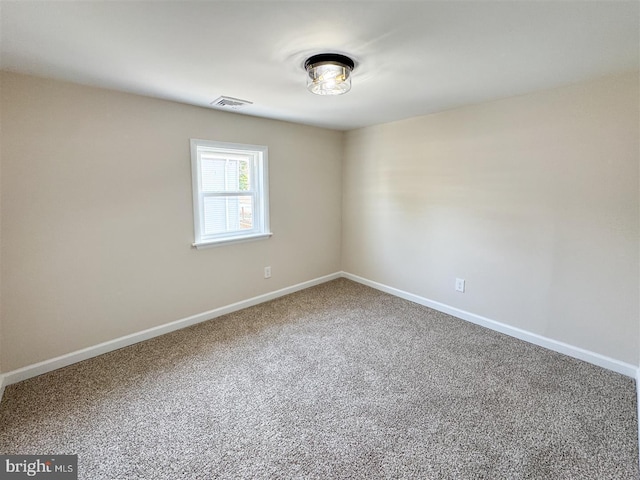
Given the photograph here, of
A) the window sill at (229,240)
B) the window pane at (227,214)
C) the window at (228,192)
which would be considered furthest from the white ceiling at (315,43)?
the window sill at (229,240)

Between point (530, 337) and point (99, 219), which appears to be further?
point (530, 337)

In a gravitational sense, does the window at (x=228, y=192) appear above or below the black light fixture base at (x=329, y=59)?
below

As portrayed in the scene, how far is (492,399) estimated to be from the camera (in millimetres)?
1936

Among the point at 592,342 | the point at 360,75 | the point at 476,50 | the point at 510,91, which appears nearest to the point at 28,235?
the point at 360,75

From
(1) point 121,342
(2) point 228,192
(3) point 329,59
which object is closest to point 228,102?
(2) point 228,192

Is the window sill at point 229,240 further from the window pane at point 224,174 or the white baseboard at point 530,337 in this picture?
the white baseboard at point 530,337

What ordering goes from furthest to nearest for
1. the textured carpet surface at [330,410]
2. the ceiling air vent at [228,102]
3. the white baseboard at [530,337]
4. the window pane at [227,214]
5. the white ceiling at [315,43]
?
the window pane at [227,214] → the ceiling air vent at [228,102] → the white baseboard at [530,337] → the textured carpet surface at [330,410] → the white ceiling at [315,43]

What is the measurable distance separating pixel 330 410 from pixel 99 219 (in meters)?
2.20

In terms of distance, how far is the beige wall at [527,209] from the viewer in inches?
83.9

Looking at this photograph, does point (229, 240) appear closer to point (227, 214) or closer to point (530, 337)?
point (227, 214)

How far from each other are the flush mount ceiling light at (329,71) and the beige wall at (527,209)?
5.24ft

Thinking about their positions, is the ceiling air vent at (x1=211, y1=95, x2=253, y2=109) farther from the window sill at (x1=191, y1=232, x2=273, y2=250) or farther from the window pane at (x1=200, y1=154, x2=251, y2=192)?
the window sill at (x1=191, y1=232, x2=273, y2=250)

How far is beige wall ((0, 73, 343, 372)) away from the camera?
80.4 inches

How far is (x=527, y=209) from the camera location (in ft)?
8.37
